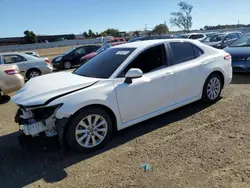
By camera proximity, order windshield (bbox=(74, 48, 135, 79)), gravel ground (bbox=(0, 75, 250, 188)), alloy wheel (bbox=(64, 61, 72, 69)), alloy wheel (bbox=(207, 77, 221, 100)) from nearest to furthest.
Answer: gravel ground (bbox=(0, 75, 250, 188)) → windshield (bbox=(74, 48, 135, 79)) → alloy wheel (bbox=(207, 77, 221, 100)) → alloy wheel (bbox=(64, 61, 72, 69))

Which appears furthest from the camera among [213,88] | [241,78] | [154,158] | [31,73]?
[31,73]

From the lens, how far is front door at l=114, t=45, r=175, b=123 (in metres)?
3.77

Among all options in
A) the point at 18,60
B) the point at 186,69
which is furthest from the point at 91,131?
the point at 18,60

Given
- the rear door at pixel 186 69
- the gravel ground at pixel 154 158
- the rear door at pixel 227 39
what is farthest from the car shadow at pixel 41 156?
the rear door at pixel 227 39

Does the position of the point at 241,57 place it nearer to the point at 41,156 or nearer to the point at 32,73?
the point at 41,156

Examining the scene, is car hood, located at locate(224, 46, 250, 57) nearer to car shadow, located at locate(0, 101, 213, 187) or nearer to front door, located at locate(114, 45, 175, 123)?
car shadow, located at locate(0, 101, 213, 187)

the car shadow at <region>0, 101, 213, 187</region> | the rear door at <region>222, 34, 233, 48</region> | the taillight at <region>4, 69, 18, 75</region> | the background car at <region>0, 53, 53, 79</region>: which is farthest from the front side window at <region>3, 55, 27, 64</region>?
the rear door at <region>222, 34, 233, 48</region>

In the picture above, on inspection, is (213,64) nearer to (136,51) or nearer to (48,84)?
(136,51)

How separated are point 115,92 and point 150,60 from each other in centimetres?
104

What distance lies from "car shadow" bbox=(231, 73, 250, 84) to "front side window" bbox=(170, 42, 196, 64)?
311cm

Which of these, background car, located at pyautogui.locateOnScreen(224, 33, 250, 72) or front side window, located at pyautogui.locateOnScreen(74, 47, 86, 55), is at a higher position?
front side window, located at pyautogui.locateOnScreen(74, 47, 86, 55)

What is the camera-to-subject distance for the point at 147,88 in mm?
3984

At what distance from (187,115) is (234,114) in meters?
0.92

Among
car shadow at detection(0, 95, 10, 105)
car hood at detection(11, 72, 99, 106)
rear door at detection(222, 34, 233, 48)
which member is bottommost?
car shadow at detection(0, 95, 10, 105)
